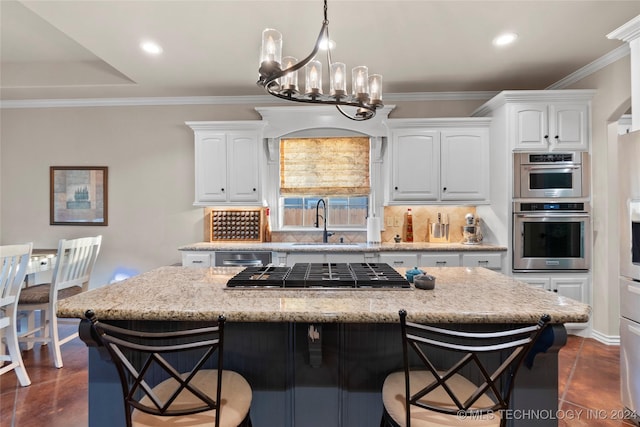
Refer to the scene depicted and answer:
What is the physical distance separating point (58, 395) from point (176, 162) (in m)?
2.65

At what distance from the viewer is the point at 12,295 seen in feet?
8.09

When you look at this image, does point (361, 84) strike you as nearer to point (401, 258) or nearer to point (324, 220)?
point (401, 258)

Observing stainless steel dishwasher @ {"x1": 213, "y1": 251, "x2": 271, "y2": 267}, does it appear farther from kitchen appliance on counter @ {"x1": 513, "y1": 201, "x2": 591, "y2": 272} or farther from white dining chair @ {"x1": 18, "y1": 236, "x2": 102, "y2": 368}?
kitchen appliance on counter @ {"x1": 513, "y1": 201, "x2": 591, "y2": 272}

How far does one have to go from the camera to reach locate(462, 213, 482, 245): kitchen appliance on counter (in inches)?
145

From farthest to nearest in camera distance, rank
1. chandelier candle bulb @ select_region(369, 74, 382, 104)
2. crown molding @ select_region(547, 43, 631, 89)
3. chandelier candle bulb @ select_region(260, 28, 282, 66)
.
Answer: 1. crown molding @ select_region(547, 43, 631, 89)
2. chandelier candle bulb @ select_region(369, 74, 382, 104)
3. chandelier candle bulb @ select_region(260, 28, 282, 66)

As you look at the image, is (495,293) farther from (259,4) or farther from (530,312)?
(259,4)

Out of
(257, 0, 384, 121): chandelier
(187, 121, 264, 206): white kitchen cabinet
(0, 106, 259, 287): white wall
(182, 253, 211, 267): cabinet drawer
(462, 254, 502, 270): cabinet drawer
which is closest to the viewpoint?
(257, 0, 384, 121): chandelier

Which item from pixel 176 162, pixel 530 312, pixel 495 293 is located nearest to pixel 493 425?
pixel 530 312

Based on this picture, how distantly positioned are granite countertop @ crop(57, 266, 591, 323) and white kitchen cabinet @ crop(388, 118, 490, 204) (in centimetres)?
213

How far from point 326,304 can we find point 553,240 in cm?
304

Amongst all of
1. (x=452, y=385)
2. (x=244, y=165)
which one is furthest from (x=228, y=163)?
(x=452, y=385)

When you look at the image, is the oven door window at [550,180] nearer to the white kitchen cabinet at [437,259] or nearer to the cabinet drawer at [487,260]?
the cabinet drawer at [487,260]

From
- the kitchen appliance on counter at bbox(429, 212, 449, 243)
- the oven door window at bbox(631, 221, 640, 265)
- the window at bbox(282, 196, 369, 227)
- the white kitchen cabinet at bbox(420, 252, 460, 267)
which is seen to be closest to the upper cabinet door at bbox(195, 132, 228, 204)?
the window at bbox(282, 196, 369, 227)

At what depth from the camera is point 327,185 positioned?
154 inches
